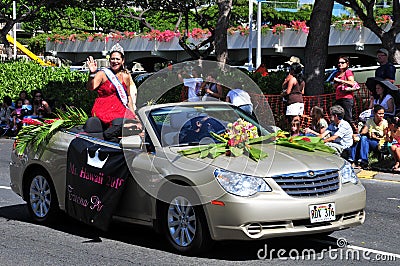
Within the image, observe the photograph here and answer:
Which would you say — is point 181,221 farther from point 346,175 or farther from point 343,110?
point 343,110

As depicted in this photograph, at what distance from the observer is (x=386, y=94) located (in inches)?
595

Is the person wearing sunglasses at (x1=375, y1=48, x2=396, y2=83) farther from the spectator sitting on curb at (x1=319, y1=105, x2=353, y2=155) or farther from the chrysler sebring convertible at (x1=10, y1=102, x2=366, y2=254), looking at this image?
the chrysler sebring convertible at (x1=10, y1=102, x2=366, y2=254)

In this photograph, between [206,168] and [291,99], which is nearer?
[206,168]

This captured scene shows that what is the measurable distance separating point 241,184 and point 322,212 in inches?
33.9

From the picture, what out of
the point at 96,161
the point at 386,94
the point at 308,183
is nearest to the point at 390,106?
the point at 386,94

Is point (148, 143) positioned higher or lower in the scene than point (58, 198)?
higher

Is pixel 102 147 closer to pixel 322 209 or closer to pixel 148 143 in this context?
pixel 148 143

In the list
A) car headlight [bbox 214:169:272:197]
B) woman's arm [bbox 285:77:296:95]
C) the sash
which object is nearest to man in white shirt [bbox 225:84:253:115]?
woman's arm [bbox 285:77:296:95]

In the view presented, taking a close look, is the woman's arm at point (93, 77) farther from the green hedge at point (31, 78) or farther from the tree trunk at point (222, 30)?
the green hedge at point (31, 78)

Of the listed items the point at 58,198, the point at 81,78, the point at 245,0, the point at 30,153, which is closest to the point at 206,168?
the point at 58,198

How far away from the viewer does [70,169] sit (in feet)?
29.5

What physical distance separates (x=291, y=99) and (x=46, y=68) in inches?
550

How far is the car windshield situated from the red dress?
991mm

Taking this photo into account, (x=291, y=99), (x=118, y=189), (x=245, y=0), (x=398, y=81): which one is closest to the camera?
(x=118, y=189)
